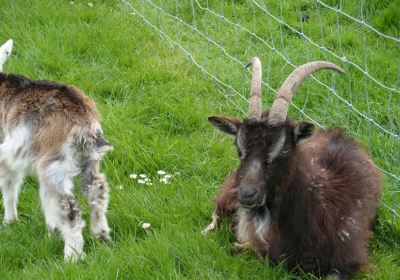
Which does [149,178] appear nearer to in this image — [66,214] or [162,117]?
[162,117]

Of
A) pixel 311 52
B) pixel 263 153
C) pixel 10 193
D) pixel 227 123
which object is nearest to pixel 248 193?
pixel 263 153

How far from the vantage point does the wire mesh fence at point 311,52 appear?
5.34 metres

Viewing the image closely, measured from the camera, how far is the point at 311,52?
20.5ft

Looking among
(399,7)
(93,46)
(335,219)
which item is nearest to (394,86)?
(399,7)

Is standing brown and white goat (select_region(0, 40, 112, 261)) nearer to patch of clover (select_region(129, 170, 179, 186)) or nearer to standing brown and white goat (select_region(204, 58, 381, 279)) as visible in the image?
patch of clover (select_region(129, 170, 179, 186))

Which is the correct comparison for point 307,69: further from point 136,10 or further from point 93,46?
point 136,10

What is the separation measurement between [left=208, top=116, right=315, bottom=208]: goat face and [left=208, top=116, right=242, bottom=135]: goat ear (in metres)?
0.14

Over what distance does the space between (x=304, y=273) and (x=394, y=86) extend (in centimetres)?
221

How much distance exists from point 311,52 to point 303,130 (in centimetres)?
287

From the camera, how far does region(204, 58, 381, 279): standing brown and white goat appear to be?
138 inches

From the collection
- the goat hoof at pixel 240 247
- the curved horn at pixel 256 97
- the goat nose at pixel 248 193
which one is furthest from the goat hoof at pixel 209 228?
the curved horn at pixel 256 97

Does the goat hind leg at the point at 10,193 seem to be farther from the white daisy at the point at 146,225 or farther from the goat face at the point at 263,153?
the goat face at the point at 263,153

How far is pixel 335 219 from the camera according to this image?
390 centimetres

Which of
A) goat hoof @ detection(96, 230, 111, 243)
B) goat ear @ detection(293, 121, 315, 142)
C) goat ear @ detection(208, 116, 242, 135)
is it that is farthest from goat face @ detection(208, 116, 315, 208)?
goat hoof @ detection(96, 230, 111, 243)
